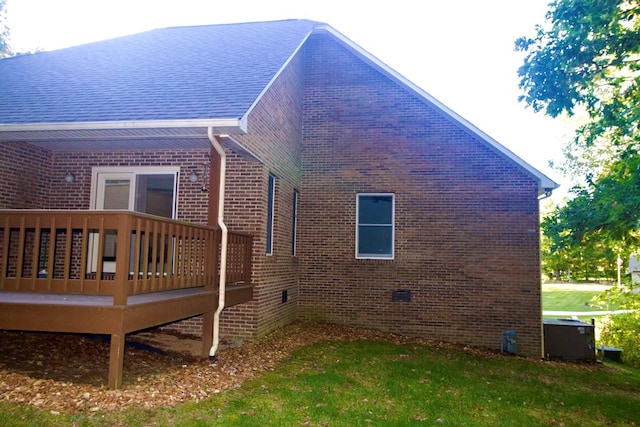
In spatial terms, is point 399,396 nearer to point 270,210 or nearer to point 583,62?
point 270,210

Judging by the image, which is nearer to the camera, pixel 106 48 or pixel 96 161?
pixel 96 161

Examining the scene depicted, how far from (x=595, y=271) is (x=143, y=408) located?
137 ft

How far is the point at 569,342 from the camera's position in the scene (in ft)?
35.0

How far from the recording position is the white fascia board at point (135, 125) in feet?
21.2

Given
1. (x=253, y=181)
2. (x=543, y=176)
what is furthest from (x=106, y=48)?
(x=543, y=176)

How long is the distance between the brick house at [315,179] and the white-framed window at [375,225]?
4cm

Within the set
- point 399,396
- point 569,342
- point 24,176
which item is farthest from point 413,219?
point 24,176

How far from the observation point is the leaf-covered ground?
5.00 m

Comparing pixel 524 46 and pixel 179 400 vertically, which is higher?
pixel 524 46

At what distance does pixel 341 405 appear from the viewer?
581cm

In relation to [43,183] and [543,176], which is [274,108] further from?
[543,176]

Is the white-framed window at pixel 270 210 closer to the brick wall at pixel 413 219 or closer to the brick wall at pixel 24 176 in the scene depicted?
the brick wall at pixel 413 219

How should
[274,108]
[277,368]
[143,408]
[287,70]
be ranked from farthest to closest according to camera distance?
1. [287,70]
2. [274,108]
3. [277,368]
4. [143,408]

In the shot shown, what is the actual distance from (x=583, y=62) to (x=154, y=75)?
798 centimetres
